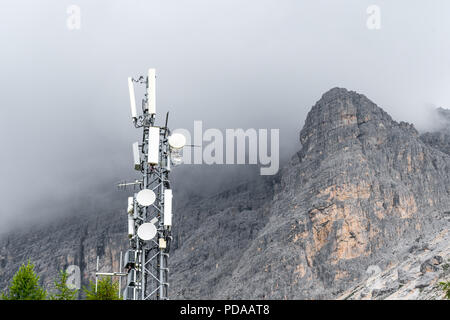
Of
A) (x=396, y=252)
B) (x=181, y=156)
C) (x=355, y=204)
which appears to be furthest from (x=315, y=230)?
(x=181, y=156)

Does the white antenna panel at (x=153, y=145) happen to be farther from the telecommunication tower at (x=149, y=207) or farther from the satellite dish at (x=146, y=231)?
the satellite dish at (x=146, y=231)

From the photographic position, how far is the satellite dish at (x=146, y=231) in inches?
439

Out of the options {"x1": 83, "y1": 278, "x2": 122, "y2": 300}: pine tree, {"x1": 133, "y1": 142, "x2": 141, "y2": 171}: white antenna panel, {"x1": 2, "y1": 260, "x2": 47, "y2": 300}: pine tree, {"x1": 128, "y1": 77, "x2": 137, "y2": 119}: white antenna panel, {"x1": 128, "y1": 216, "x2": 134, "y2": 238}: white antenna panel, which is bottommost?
{"x1": 83, "y1": 278, "x2": 122, "y2": 300}: pine tree

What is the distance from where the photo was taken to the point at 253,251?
191750 millimetres

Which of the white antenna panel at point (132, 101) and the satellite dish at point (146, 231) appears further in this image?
the white antenna panel at point (132, 101)

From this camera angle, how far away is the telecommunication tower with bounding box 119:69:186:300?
436 inches

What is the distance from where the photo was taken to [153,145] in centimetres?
1190

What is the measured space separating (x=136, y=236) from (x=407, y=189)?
597ft

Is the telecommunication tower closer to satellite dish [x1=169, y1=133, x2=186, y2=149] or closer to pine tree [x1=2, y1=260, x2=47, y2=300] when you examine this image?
satellite dish [x1=169, y1=133, x2=186, y2=149]

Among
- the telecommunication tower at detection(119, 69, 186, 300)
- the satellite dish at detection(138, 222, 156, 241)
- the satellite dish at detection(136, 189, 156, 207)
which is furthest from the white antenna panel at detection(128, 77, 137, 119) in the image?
the satellite dish at detection(138, 222, 156, 241)

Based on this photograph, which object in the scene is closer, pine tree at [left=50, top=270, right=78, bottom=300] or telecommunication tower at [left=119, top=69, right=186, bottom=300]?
telecommunication tower at [left=119, top=69, right=186, bottom=300]

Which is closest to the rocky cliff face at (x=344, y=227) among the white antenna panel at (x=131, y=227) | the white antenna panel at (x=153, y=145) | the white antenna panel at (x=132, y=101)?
the white antenna panel at (x=132, y=101)

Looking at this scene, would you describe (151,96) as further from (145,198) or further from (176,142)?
(145,198)
